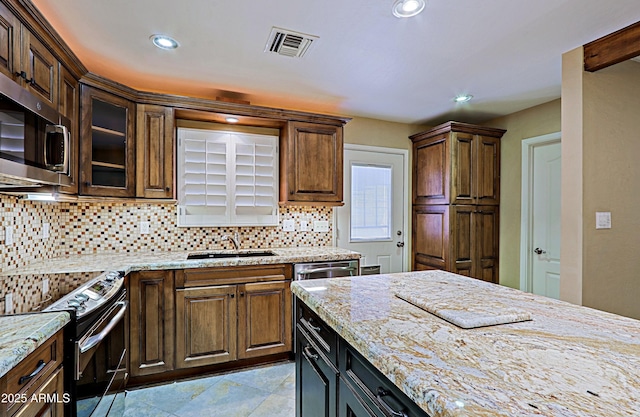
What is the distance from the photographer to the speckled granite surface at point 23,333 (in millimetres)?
966

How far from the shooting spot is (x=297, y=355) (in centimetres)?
166

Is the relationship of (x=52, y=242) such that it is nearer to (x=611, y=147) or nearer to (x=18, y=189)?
(x=18, y=189)

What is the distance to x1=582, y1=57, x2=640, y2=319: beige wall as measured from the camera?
2.21 m

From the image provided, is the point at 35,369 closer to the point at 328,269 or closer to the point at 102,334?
the point at 102,334

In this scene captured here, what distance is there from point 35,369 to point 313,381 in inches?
41.5

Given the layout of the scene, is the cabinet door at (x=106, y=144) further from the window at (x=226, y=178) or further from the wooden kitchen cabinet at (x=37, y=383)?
the wooden kitchen cabinet at (x=37, y=383)

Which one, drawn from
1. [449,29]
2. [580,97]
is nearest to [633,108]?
[580,97]

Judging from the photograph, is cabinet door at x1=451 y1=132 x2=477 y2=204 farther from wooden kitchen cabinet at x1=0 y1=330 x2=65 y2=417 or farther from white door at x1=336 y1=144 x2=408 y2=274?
wooden kitchen cabinet at x1=0 y1=330 x2=65 y2=417

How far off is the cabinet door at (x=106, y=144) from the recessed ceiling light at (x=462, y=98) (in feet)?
9.83

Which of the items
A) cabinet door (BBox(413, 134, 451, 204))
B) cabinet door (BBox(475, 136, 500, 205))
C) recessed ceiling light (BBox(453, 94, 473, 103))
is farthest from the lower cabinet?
cabinet door (BBox(475, 136, 500, 205))

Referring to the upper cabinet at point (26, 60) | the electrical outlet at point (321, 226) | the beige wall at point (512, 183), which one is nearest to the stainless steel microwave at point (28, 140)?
the upper cabinet at point (26, 60)

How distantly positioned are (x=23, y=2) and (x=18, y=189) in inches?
37.6

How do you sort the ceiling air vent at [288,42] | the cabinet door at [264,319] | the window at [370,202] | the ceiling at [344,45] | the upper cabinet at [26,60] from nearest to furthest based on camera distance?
the upper cabinet at [26,60]
the ceiling at [344,45]
the ceiling air vent at [288,42]
the cabinet door at [264,319]
the window at [370,202]

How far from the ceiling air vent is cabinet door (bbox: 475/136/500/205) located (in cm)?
244
